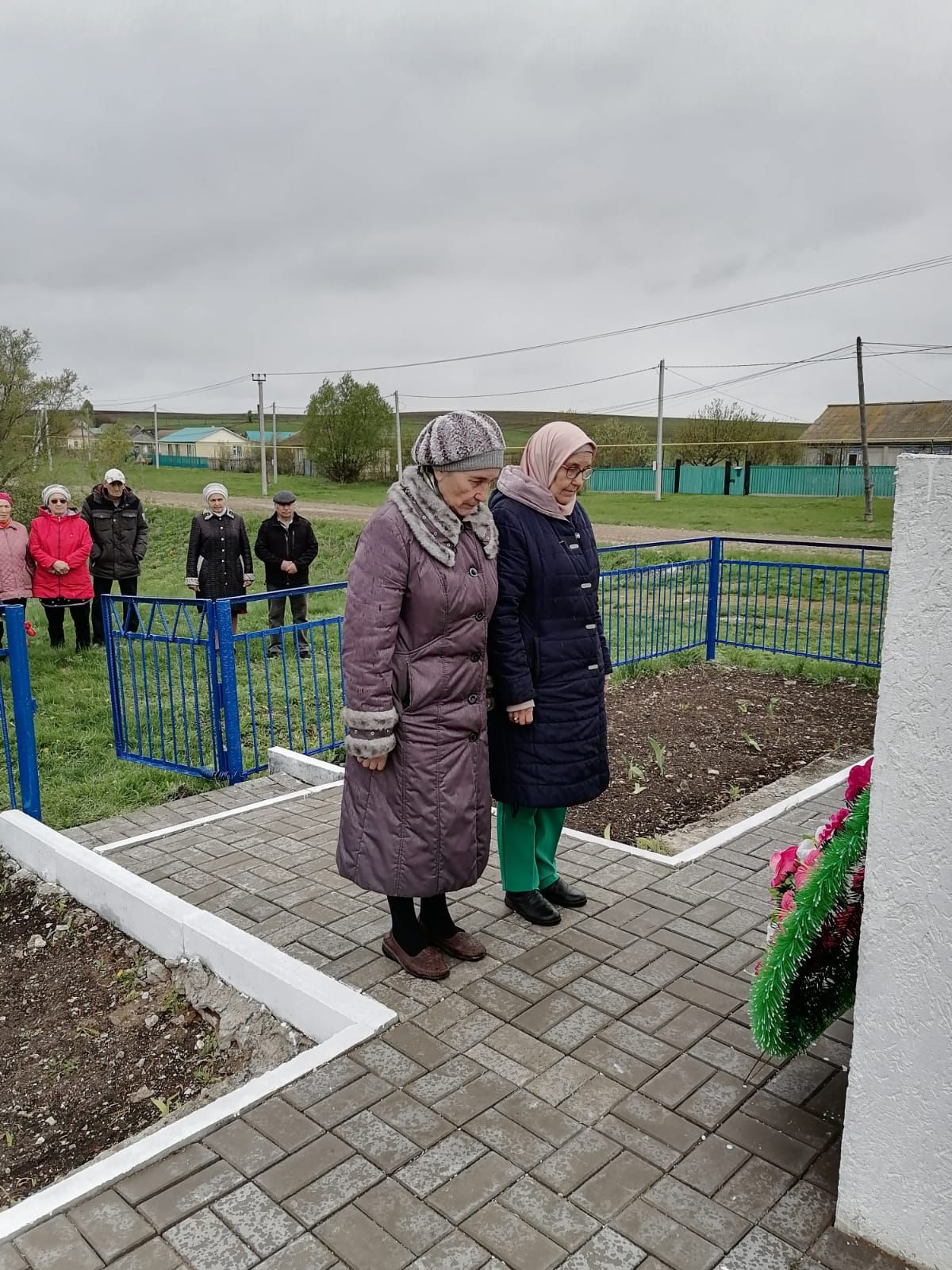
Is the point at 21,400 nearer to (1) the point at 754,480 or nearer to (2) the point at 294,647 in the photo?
(2) the point at 294,647

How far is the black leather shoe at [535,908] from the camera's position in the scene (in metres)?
3.64

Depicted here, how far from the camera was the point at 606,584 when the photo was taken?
8.78m

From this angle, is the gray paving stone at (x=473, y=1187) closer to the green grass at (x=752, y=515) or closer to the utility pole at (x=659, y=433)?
the green grass at (x=752, y=515)

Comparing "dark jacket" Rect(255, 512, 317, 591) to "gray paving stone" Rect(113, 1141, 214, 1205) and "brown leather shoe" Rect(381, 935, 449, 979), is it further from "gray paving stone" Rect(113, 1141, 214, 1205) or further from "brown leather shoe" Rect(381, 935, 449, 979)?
"gray paving stone" Rect(113, 1141, 214, 1205)

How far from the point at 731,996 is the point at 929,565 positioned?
1.82 meters

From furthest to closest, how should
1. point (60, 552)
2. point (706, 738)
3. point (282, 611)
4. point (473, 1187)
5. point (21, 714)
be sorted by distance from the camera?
point (282, 611) < point (60, 552) < point (706, 738) < point (21, 714) < point (473, 1187)

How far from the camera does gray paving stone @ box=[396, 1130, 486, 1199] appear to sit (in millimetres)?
2332

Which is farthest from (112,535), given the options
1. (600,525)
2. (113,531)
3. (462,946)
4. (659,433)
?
(659,433)

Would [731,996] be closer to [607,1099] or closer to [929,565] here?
[607,1099]

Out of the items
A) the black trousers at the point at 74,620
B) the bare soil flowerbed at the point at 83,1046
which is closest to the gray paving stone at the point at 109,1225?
the bare soil flowerbed at the point at 83,1046

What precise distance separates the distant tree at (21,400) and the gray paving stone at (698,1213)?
21.1 m

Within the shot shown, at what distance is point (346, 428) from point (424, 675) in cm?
5389

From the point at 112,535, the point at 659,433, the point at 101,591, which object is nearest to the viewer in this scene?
the point at 112,535

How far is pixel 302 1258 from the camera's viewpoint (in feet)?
6.91
